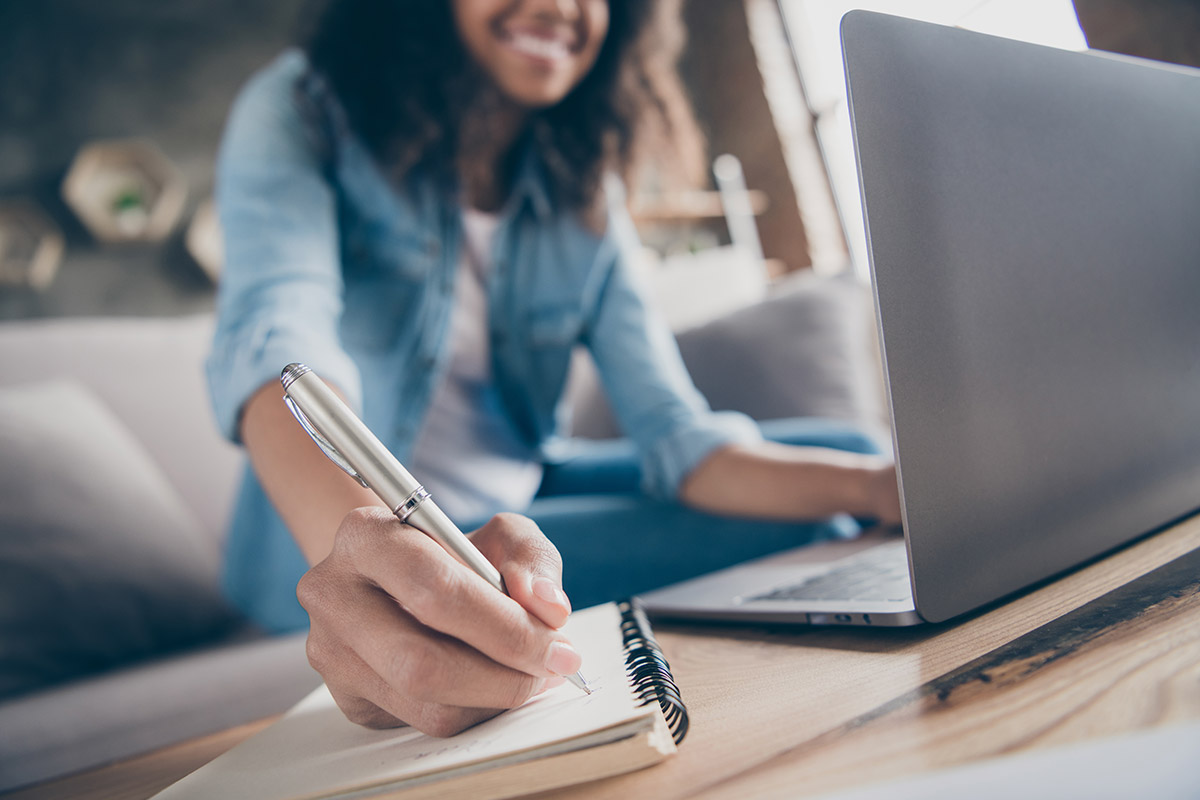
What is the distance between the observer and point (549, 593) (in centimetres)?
27

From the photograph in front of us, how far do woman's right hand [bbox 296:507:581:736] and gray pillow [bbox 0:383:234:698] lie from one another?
625mm

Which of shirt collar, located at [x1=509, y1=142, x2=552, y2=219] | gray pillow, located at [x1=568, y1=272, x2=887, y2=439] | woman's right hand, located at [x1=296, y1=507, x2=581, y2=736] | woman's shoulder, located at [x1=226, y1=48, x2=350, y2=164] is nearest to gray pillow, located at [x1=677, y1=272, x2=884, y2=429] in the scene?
gray pillow, located at [x1=568, y1=272, x2=887, y2=439]

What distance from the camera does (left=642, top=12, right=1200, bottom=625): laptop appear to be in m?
0.30

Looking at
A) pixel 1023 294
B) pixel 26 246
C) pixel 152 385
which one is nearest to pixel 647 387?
pixel 1023 294

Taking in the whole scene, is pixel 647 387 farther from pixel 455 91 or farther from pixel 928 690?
pixel 928 690

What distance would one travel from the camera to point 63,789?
37cm

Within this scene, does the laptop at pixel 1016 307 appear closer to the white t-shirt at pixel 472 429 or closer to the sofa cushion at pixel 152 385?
the white t-shirt at pixel 472 429

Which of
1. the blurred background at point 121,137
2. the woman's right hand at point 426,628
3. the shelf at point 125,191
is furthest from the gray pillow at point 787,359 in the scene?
the shelf at point 125,191

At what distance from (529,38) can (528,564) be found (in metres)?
0.76

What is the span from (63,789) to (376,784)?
0.85 feet

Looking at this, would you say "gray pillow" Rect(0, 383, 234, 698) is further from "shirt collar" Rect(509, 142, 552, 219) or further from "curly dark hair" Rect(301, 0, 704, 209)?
"shirt collar" Rect(509, 142, 552, 219)

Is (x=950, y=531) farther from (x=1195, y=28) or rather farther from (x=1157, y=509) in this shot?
(x=1195, y=28)

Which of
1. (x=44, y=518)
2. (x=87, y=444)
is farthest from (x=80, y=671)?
(x=87, y=444)

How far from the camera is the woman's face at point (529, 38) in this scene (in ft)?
2.78
